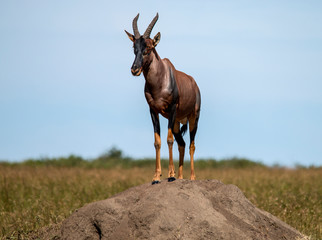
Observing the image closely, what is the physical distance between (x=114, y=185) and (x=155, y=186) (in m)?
8.33

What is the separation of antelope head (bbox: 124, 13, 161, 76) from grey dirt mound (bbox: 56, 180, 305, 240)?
183cm

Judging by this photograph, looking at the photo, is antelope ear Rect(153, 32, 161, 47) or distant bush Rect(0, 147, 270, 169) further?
distant bush Rect(0, 147, 270, 169)

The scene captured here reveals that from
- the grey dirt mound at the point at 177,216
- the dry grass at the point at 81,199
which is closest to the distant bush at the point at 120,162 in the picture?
the dry grass at the point at 81,199

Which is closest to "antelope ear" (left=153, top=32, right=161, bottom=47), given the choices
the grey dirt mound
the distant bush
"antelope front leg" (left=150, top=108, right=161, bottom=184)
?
"antelope front leg" (left=150, top=108, right=161, bottom=184)

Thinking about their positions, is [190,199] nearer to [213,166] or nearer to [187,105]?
[187,105]

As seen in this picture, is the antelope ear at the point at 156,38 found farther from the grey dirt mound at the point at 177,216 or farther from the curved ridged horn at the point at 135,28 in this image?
the grey dirt mound at the point at 177,216

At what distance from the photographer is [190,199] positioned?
21.2 ft

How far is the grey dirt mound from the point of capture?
602 cm

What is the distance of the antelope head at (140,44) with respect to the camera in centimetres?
647

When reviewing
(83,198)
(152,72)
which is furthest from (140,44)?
(83,198)

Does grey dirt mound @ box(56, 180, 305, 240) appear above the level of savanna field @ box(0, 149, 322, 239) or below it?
above

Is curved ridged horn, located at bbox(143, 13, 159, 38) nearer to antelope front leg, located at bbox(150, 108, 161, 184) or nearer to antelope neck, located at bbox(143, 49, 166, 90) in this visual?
antelope neck, located at bbox(143, 49, 166, 90)

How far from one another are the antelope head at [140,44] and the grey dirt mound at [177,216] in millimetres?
1832

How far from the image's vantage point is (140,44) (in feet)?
21.7
